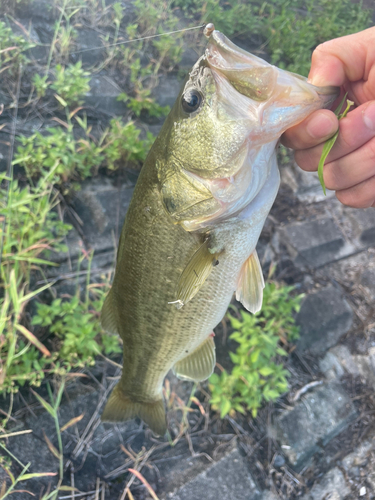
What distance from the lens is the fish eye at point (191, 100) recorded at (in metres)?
0.85

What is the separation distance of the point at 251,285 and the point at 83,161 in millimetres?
1518

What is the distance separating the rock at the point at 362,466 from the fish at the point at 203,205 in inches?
56.6

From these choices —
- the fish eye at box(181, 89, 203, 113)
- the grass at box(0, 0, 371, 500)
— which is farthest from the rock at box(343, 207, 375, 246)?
the fish eye at box(181, 89, 203, 113)

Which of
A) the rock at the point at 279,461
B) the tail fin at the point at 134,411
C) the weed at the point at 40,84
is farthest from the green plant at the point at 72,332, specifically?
the weed at the point at 40,84

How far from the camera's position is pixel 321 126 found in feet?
2.70

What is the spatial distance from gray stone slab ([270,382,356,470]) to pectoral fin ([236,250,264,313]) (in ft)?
4.20

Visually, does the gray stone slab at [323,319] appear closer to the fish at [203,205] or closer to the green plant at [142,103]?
the fish at [203,205]

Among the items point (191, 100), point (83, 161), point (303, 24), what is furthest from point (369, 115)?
point (303, 24)

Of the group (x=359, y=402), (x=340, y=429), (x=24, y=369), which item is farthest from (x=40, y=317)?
(x=359, y=402)

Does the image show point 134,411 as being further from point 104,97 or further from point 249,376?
point 104,97

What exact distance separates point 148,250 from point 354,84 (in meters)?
0.86

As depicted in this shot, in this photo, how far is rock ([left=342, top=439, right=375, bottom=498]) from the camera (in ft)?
6.51

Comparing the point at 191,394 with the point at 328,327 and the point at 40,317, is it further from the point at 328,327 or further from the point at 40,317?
the point at 328,327

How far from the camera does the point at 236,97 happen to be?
2.64 feet
